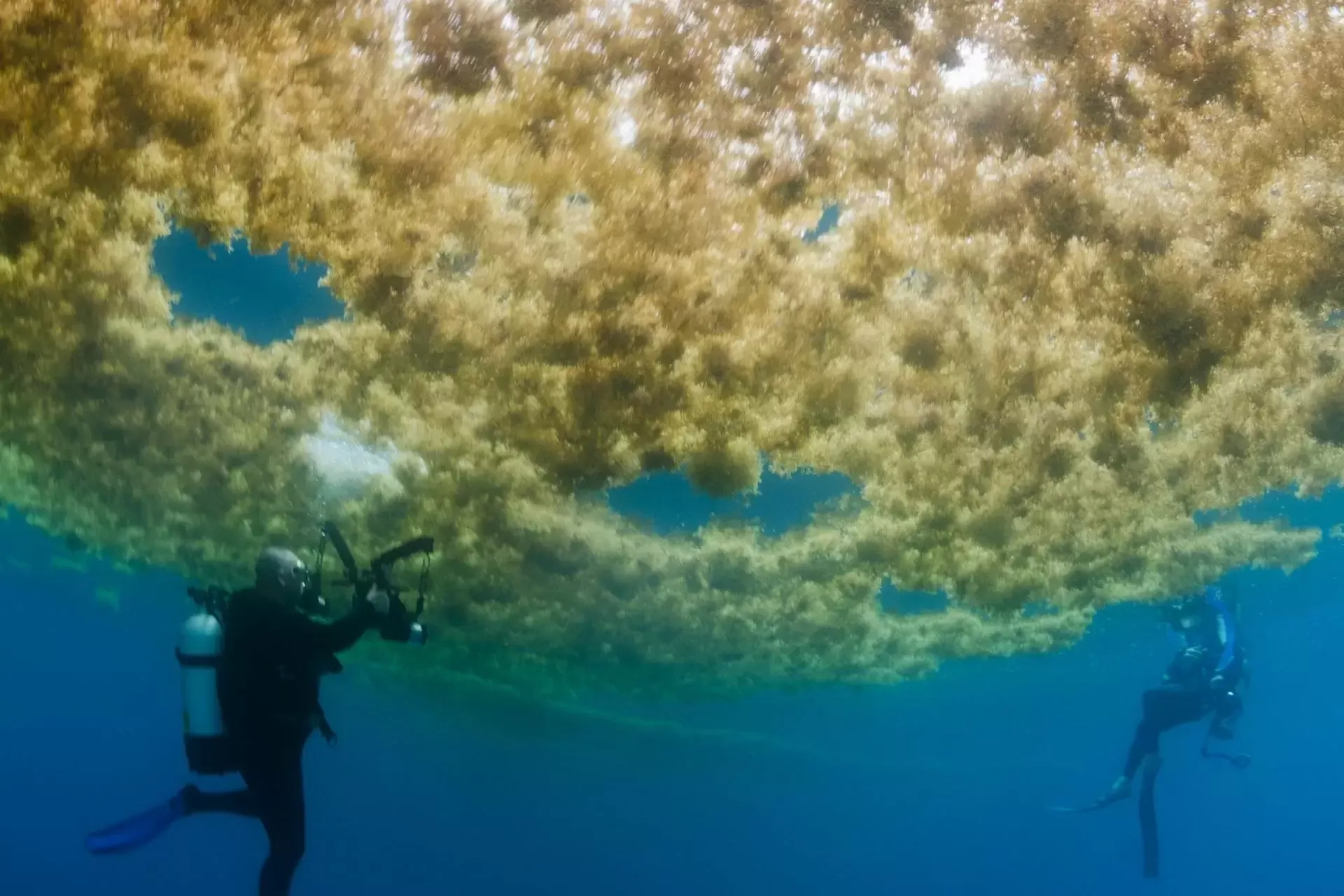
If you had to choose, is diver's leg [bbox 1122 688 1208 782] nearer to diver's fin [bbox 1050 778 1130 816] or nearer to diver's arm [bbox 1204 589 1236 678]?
diver's fin [bbox 1050 778 1130 816]

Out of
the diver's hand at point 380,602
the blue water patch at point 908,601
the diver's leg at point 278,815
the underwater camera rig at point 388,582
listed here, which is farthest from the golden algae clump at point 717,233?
the blue water patch at point 908,601

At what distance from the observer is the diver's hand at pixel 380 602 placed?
678 centimetres

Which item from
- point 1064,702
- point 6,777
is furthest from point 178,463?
point 6,777

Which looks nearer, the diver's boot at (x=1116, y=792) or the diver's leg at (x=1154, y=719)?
the diver's boot at (x=1116, y=792)

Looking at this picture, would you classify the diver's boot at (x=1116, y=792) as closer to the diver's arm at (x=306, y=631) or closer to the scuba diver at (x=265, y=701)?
the scuba diver at (x=265, y=701)

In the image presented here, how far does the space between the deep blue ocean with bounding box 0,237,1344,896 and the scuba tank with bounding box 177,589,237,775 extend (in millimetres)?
3328

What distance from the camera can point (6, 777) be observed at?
504 ft

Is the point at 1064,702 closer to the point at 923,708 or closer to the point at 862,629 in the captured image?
the point at 923,708

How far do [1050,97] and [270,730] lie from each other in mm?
7977

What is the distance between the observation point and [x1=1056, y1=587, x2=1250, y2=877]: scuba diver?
58.3ft

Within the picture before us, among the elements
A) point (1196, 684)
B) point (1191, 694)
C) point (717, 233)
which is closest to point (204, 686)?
point (717, 233)

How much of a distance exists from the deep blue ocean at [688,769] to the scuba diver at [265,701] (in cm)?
333

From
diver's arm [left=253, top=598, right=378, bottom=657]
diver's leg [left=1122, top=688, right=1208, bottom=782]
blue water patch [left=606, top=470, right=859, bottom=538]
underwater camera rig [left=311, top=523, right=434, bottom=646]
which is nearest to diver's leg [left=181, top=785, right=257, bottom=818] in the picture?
diver's arm [left=253, top=598, right=378, bottom=657]

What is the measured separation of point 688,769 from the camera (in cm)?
5941
